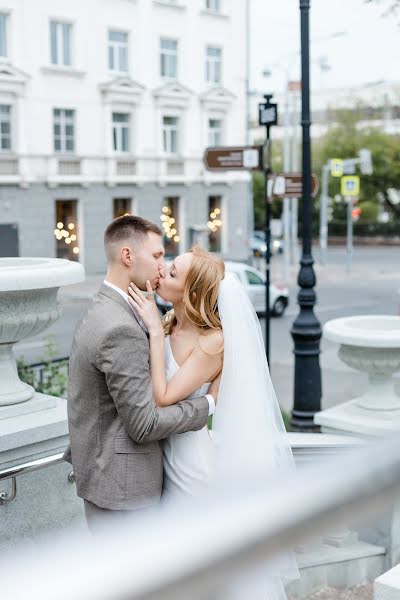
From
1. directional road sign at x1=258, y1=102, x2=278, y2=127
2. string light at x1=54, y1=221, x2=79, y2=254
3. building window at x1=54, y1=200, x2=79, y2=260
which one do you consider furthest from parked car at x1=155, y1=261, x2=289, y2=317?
building window at x1=54, y1=200, x2=79, y2=260

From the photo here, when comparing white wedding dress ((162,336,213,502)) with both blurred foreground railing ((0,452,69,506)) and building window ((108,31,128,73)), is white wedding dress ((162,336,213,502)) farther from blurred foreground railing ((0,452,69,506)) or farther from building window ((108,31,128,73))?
→ building window ((108,31,128,73))

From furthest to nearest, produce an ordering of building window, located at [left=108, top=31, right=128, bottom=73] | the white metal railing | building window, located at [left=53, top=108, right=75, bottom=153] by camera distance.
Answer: building window, located at [left=108, top=31, right=128, bottom=73], building window, located at [left=53, top=108, right=75, bottom=153], the white metal railing

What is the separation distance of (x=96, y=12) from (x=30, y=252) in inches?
370

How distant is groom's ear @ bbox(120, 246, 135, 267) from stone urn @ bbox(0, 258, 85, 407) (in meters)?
1.30

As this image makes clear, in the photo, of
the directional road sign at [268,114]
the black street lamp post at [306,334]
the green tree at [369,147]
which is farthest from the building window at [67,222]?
the green tree at [369,147]

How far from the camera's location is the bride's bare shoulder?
9.90 ft

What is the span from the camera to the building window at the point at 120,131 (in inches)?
1323

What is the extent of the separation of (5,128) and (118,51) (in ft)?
19.8

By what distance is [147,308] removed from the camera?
296cm

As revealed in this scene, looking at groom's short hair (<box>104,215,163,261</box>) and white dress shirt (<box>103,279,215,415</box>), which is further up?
groom's short hair (<box>104,215,163,261</box>)

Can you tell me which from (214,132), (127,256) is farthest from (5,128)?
(127,256)

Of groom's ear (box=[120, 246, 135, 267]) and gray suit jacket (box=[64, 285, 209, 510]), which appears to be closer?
gray suit jacket (box=[64, 285, 209, 510])

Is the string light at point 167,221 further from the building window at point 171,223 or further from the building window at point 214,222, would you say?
the building window at point 214,222

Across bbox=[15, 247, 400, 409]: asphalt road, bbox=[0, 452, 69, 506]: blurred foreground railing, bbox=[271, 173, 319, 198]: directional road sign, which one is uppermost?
bbox=[271, 173, 319, 198]: directional road sign
